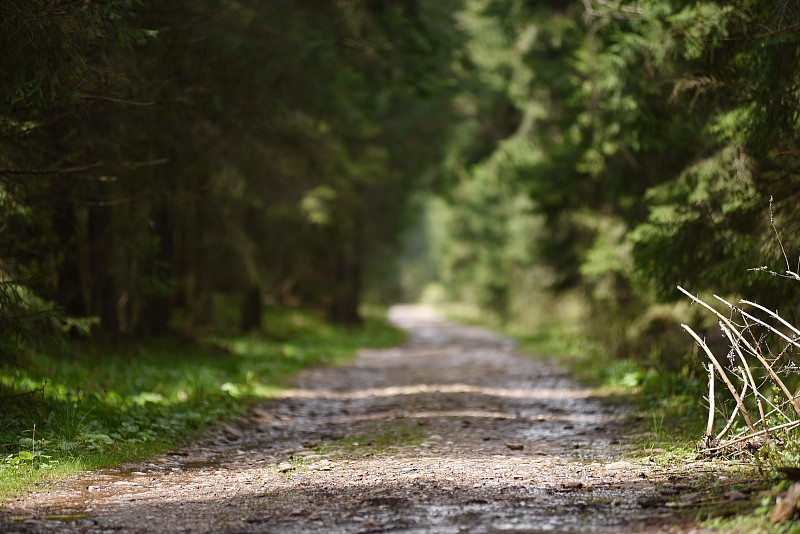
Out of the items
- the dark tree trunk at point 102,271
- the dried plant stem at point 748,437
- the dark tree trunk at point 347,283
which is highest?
the dark tree trunk at point 102,271

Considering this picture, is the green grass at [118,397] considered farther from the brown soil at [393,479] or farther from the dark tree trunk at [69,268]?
the dark tree trunk at [69,268]

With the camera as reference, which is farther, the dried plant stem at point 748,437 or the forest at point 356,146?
the forest at point 356,146

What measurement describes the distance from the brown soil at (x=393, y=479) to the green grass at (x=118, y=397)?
35cm

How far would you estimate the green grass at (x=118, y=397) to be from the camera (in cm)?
598

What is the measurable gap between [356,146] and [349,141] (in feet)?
1.42

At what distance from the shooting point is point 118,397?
824 centimetres

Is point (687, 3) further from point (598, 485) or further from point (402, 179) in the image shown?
point (402, 179)

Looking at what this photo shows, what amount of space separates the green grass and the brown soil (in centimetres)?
35

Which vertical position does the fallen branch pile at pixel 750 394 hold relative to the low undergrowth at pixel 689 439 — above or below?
above

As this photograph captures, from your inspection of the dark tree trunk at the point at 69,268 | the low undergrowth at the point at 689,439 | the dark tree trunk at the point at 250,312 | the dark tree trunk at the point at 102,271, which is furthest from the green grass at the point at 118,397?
the low undergrowth at the point at 689,439

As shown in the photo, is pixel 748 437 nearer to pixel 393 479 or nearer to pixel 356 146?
pixel 393 479

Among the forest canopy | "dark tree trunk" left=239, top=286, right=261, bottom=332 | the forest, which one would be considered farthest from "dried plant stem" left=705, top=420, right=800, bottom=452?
"dark tree trunk" left=239, top=286, right=261, bottom=332

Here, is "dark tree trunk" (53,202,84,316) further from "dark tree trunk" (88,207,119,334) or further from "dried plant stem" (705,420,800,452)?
"dried plant stem" (705,420,800,452)

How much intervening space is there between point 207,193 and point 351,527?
31.5 ft
